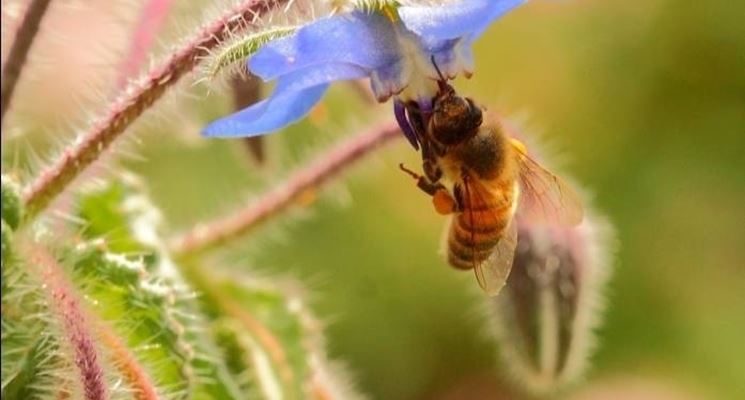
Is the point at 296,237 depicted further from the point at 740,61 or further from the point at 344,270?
the point at 740,61

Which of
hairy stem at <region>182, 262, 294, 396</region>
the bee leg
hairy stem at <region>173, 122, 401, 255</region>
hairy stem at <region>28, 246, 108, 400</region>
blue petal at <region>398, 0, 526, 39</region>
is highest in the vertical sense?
blue petal at <region>398, 0, 526, 39</region>

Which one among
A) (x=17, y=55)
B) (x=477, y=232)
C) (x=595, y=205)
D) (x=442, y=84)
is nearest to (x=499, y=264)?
(x=477, y=232)

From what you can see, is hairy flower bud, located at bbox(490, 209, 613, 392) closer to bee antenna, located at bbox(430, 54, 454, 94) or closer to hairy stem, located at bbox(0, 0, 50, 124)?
bee antenna, located at bbox(430, 54, 454, 94)

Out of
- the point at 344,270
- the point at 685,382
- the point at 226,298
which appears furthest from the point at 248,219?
the point at 685,382

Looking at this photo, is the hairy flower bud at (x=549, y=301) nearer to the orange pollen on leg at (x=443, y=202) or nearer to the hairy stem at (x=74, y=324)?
the orange pollen on leg at (x=443, y=202)

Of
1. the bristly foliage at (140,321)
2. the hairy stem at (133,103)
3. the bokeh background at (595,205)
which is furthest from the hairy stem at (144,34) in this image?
the bokeh background at (595,205)

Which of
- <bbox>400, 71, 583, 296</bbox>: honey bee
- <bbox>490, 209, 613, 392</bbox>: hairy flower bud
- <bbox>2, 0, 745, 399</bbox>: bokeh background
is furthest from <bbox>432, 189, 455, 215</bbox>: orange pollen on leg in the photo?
<bbox>2, 0, 745, 399</bbox>: bokeh background
